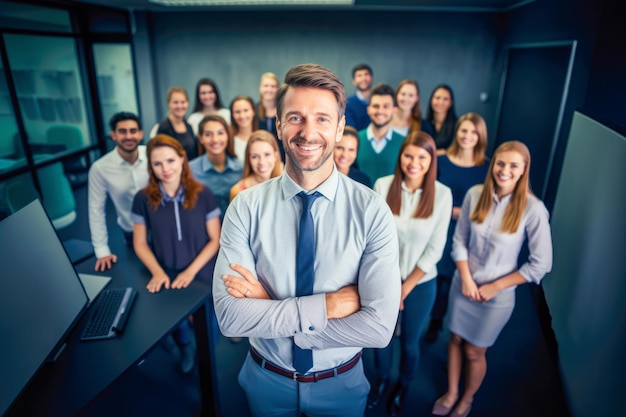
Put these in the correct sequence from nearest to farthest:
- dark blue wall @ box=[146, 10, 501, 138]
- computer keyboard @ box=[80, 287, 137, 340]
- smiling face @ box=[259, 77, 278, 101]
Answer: computer keyboard @ box=[80, 287, 137, 340]
smiling face @ box=[259, 77, 278, 101]
dark blue wall @ box=[146, 10, 501, 138]

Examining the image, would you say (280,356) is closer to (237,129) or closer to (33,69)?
(237,129)

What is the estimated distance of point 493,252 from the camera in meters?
2.19

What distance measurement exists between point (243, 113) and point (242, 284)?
8.33ft

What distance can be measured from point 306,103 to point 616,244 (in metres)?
1.89

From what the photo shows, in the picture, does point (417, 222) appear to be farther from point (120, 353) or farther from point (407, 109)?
point (407, 109)

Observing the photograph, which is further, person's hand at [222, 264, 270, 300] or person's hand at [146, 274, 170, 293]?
person's hand at [146, 274, 170, 293]

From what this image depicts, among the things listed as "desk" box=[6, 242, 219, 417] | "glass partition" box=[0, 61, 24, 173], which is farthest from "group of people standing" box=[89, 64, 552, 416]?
"glass partition" box=[0, 61, 24, 173]

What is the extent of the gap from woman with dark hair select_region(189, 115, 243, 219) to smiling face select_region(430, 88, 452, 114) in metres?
2.11

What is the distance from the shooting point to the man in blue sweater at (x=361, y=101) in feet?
15.1

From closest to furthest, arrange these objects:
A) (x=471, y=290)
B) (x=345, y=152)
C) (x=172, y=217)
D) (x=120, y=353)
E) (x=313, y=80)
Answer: (x=313, y=80) < (x=120, y=353) < (x=471, y=290) < (x=172, y=217) < (x=345, y=152)

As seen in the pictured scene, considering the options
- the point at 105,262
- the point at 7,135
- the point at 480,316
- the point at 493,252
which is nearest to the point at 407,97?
the point at 493,252

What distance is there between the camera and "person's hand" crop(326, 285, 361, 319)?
4.41 ft

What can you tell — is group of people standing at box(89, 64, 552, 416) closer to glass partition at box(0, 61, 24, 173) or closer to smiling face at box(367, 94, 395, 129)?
smiling face at box(367, 94, 395, 129)

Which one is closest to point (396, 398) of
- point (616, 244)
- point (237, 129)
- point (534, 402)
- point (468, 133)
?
point (534, 402)
